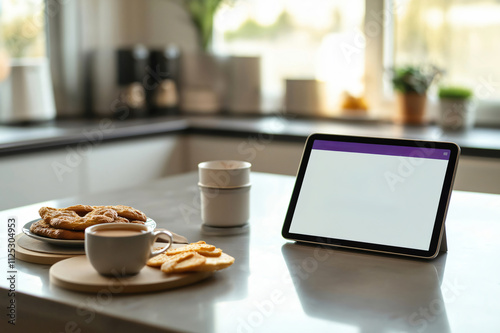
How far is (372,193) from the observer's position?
1.09 metres

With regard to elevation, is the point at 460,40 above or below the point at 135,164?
above

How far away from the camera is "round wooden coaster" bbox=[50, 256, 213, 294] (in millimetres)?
839

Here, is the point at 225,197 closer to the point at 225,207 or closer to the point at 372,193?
the point at 225,207

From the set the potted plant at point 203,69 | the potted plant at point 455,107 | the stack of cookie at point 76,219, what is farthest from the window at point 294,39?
the stack of cookie at point 76,219

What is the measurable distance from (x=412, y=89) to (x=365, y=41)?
14.3 inches

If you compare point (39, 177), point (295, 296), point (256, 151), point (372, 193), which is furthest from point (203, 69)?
point (295, 296)

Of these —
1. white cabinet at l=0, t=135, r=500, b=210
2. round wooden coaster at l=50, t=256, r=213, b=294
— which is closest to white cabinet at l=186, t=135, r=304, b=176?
white cabinet at l=0, t=135, r=500, b=210

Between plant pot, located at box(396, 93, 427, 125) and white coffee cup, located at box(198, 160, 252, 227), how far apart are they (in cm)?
169

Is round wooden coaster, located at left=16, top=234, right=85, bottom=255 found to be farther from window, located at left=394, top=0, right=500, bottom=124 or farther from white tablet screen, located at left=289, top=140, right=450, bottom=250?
window, located at left=394, top=0, right=500, bottom=124

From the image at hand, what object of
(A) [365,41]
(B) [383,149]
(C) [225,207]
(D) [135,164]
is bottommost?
(D) [135,164]

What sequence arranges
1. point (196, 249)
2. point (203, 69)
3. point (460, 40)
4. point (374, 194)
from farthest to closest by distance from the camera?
point (203, 69)
point (460, 40)
point (374, 194)
point (196, 249)

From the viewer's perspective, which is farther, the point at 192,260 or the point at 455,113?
the point at 455,113

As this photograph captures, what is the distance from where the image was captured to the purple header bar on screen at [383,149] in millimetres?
1065

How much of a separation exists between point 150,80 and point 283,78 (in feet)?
2.13
